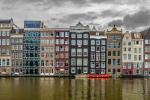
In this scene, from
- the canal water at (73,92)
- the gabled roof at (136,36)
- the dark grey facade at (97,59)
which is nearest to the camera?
the canal water at (73,92)

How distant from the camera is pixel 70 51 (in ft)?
382

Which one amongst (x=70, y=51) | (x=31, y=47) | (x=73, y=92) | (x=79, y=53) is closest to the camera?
(x=73, y=92)

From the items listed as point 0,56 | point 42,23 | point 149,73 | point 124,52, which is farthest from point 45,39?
point 149,73

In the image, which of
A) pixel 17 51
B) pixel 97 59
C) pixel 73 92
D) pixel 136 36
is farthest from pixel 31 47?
pixel 73 92

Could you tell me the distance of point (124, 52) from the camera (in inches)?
4660

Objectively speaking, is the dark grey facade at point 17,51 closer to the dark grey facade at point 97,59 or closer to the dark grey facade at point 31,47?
the dark grey facade at point 31,47

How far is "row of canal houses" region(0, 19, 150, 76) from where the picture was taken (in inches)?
4564

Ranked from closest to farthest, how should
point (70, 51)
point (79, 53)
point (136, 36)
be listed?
point (79, 53) → point (70, 51) → point (136, 36)

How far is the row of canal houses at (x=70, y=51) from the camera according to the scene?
115938mm

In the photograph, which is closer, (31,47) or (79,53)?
(79,53)

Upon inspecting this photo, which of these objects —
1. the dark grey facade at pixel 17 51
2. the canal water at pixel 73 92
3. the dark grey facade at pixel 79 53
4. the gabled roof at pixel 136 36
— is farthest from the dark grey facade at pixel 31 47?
the canal water at pixel 73 92

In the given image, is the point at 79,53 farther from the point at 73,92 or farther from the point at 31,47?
the point at 73,92

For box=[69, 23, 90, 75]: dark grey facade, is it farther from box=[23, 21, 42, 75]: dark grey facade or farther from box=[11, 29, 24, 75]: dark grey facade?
box=[11, 29, 24, 75]: dark grey facade

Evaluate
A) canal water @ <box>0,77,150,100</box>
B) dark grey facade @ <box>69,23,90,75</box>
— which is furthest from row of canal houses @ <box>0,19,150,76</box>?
canal water @ <box>0,77,150,100</box>
